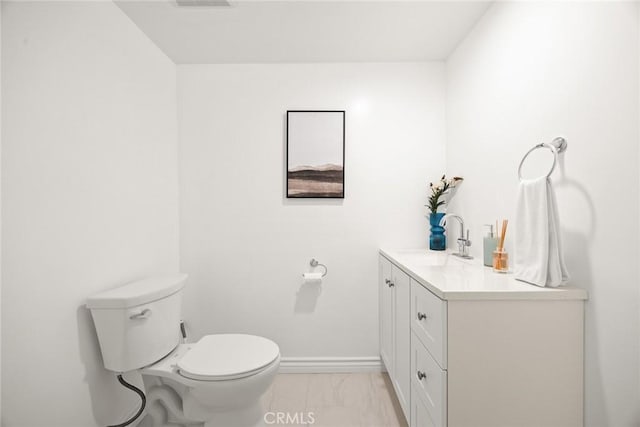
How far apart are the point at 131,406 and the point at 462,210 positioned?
2191mm

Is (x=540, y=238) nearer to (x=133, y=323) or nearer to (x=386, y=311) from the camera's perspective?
(x=386, y=311)

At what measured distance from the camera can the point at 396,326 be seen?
155cm

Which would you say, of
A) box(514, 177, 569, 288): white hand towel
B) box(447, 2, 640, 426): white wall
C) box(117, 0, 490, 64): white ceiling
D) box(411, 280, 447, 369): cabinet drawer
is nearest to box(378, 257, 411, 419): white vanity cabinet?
box(411, 280, 447, 369): cabinet drawer

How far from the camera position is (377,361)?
2000mm

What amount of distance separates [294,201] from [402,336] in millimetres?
1101

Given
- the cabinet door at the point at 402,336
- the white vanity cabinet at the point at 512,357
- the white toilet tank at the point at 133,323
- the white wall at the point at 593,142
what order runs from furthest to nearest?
the cabinet door at the point at 402,336
the white toilet tank at the point at 133,323
the white vanity cabinet at the point at 512,357
the white wall at the point at 593,142

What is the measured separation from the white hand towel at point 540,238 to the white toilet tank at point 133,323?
5.19 ft

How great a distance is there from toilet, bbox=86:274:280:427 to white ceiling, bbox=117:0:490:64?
4.70ft

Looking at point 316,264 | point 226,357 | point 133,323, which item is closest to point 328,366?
point 316,264

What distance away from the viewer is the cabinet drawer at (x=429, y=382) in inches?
37.2

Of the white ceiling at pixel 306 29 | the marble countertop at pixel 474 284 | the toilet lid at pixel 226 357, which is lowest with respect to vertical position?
the toilet lid at pixel 226 357

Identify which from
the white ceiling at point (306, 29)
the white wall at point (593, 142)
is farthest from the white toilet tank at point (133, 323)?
the white wall at point (593, 142)

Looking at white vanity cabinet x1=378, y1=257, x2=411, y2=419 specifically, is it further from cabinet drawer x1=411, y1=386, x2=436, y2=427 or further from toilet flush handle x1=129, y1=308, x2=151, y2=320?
toilet flush handle x1=129, y1=308, x2=151, y2=320

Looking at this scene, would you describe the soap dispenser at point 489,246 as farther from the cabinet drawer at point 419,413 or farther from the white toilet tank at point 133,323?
the white toilet tank at point 133,323
